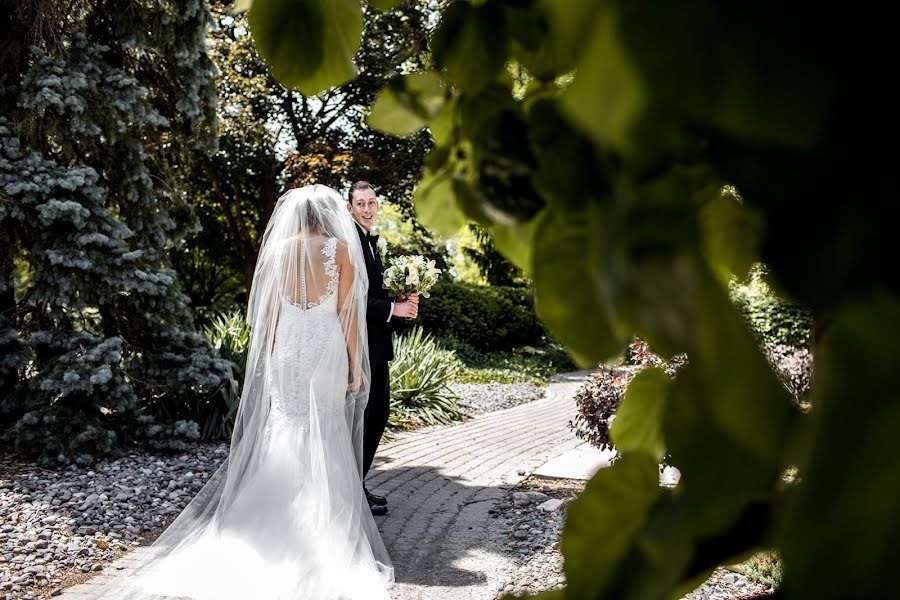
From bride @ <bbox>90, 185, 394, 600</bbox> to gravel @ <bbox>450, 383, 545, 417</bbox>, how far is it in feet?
17.5

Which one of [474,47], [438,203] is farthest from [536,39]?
[438,203]

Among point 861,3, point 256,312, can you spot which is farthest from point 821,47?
point 256,312

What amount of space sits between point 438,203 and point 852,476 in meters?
0.39

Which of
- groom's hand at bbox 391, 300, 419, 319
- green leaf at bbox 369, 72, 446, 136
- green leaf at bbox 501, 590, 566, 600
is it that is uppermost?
groom's hand at bbox 391, 300, 419, 319

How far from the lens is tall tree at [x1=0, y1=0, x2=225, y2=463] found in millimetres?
5961

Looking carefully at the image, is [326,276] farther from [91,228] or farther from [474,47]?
[474,47]

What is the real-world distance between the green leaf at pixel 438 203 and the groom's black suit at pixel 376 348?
16.1 ft

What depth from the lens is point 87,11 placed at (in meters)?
6.95

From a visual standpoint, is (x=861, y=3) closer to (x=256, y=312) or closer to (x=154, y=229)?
(x=256, y=312)

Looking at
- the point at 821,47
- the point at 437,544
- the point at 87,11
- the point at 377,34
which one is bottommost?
the point at 437,544

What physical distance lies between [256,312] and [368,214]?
1.12m

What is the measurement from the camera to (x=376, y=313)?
221 inches

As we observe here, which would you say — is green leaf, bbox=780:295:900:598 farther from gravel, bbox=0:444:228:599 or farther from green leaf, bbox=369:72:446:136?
gravel, bbox=0:444:228:599

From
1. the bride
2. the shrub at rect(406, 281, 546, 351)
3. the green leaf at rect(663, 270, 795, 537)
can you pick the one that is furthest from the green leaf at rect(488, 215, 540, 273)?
the shrub at rect(406, 281, 546, 351)
